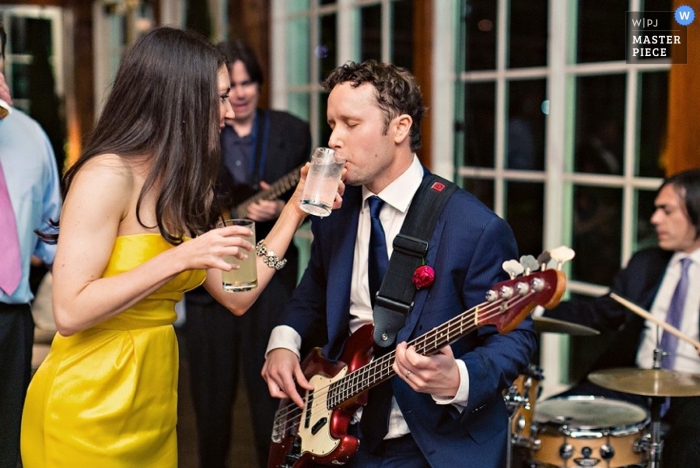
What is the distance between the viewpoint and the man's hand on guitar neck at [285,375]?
7.24 feet

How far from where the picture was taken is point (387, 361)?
6.28 feet

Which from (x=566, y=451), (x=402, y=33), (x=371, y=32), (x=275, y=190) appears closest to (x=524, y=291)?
(x=566, y=451)

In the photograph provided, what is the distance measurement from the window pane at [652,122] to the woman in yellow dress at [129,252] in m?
1.96

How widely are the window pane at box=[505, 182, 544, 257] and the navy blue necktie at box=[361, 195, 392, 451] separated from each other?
1.99 meters

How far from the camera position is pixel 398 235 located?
204cm

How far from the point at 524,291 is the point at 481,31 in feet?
9.15

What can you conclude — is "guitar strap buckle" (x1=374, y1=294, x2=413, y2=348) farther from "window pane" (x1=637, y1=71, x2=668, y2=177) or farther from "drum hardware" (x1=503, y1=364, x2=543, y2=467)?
"window pane" (x1=637, y1=71, x2=668, y2=177)

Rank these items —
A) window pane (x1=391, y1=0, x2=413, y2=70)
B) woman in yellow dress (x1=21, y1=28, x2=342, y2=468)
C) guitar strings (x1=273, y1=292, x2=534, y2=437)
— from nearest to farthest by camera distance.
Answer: guitar strings (x1=273, y1=292, x2=534, y2=437)
woman in yellow dress (x1=21, y1=28, x2=342, y2=468)
window pane (x1=391, y1=0, x2=413, y2=70)

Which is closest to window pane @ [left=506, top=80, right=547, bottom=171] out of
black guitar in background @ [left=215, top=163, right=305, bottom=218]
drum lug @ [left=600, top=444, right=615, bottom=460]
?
black guitar in background @ [left=215, top=163, right=305, bottom=218]

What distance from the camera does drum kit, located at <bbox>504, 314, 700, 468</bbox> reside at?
2727mm

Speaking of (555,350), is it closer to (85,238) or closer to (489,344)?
(489,344)

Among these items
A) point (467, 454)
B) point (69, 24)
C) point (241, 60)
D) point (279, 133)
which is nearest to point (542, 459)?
point (467, 454)

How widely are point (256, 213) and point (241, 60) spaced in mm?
651

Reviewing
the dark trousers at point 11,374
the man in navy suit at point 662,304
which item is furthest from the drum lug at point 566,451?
the dark trousers at point 11,374
